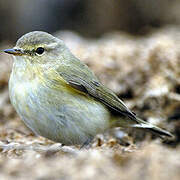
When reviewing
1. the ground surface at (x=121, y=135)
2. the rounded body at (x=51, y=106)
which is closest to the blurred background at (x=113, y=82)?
the ground surface at (x=121, y=135)

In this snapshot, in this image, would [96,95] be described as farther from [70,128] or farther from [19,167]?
[19,167]

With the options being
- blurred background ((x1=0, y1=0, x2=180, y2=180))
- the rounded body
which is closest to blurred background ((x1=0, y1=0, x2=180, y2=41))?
blurred background ((x1=0, y1=0, x2=180, y2=180))

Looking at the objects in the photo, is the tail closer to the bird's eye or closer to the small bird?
the small bird

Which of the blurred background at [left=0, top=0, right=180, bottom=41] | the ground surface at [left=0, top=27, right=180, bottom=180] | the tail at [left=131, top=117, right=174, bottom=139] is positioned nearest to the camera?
the ground surface at [left=0, top=27, right=180, bottom=180]

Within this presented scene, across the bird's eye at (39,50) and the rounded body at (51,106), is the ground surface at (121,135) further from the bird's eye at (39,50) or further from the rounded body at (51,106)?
the bird's eye at (39,50)

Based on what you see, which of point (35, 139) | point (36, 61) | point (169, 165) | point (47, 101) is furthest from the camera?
point (35, 139)

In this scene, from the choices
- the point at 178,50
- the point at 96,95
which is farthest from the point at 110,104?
the point at 178,50

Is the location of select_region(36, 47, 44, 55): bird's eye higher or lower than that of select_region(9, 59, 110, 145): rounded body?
higher
